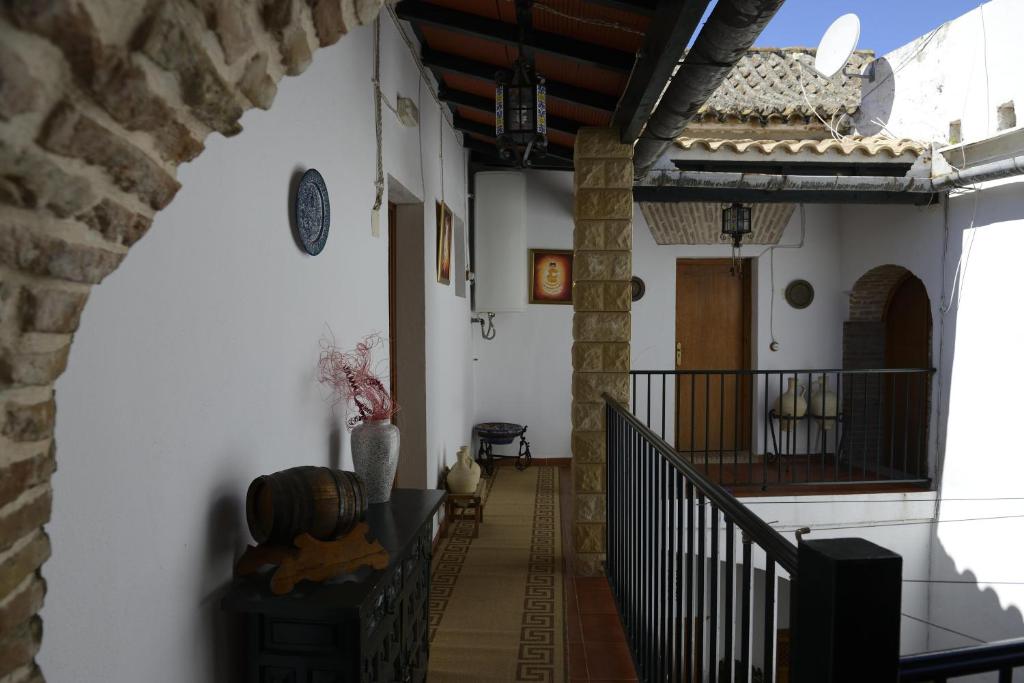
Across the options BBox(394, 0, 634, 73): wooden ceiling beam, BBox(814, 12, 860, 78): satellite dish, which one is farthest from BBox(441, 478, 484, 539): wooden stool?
BBox(814, 12, 860, 78): satellite dish

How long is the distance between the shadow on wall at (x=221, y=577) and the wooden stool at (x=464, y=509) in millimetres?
2715

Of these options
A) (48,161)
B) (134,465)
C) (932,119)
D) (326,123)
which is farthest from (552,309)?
(48,161)

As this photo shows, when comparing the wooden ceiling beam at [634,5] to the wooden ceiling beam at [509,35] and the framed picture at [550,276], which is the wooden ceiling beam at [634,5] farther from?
the framed picture at [550,276]

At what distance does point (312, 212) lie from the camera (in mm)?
2062

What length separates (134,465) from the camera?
1.24 metres

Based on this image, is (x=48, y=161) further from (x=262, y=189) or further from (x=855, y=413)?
(x=855, y=413)

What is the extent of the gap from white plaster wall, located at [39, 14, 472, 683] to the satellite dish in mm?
4587

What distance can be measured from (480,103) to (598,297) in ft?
5.30

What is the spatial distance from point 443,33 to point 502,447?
409 centimetres

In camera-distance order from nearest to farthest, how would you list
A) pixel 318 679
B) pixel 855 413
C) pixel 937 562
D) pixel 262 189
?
1. pixel 318 679
2. pixel 262 189
3. pixel 937 562
4. pixel 855 413

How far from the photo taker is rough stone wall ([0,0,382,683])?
0.61m

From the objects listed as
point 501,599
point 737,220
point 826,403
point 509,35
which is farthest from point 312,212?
point 826,403

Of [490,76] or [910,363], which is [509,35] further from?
[910,363]

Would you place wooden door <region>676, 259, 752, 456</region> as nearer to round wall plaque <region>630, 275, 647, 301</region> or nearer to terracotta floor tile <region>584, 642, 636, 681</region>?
round wall plaque <region>630, 275, 647, 301</region>
